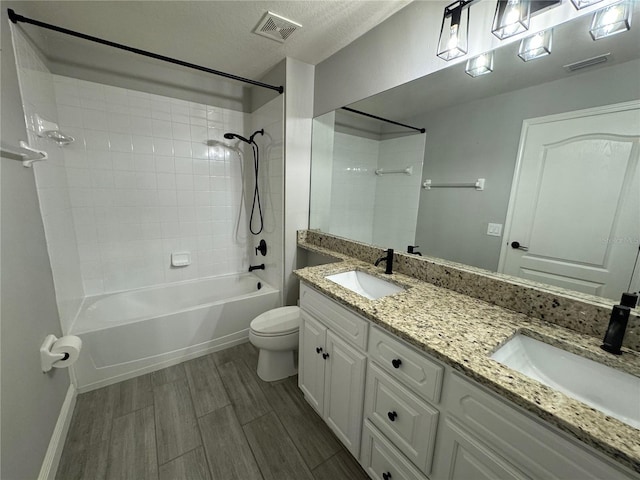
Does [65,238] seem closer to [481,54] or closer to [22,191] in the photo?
[22,191]

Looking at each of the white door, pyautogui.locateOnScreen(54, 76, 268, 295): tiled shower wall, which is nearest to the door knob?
the white door

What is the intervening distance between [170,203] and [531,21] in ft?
9.07

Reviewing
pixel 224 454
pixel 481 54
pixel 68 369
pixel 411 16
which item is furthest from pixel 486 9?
pixel 68 369

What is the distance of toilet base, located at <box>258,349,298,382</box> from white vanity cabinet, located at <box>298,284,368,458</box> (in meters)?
0.31

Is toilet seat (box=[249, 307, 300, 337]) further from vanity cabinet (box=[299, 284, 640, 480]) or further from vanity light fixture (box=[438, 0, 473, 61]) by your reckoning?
vanity light fixture (box=[438, 0, 473, 61])

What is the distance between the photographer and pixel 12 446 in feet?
3.02

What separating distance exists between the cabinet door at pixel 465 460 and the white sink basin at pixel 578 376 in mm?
278

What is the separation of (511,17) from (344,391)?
1.81 meters

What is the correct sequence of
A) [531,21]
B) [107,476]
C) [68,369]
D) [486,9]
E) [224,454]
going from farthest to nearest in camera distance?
[68,369], [224,454], [107,476], [486,9], [531,21]

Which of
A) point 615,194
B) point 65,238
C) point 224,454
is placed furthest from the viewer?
point 65,238

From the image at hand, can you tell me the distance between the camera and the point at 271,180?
2.38 meters

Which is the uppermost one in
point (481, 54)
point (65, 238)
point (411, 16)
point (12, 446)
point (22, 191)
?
point (411, 16)

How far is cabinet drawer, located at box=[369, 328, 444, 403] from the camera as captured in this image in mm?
850

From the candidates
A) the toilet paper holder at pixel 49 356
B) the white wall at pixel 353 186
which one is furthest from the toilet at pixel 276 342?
the toilet paper holder at pixel 49 356
